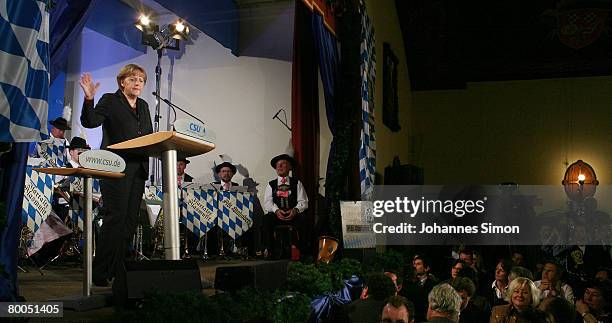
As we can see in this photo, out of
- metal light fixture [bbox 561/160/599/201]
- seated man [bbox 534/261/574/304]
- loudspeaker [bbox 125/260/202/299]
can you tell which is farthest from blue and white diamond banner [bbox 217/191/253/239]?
metal light fixture [bbox 561/160/599/201]

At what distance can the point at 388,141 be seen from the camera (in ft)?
35.9

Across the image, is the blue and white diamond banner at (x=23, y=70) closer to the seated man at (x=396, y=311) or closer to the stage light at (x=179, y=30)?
the seated man at (x=396, y=311)

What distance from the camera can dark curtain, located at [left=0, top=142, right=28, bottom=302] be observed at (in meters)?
3.22

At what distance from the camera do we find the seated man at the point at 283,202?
7961 mm

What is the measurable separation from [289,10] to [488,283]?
492 centimetres

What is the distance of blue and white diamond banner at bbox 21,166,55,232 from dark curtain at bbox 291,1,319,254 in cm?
304

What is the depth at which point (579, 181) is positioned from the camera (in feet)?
41.2

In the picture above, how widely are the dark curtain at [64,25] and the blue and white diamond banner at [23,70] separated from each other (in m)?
1.37

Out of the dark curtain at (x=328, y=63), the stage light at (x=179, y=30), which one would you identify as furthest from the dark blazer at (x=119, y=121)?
the stage light at (x=179, y=30)

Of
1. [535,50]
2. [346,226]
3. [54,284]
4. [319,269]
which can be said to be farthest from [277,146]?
[535,50]

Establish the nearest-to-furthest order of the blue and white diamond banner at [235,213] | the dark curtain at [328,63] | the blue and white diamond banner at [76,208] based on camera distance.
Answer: the blue and white diamond banner at [76,208] < the dark curtain at [328,63] < the blue and white diamond banner at [235,213]

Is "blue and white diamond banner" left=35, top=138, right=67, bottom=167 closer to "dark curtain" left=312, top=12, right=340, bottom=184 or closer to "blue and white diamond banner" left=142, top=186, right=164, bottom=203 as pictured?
"blue and white diamond banner" left=142, top=186, right=164, bottom=203

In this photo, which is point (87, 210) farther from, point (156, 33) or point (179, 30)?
point (156, 33)

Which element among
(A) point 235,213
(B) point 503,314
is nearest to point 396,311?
(B) point 503,314
